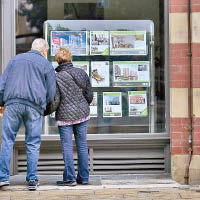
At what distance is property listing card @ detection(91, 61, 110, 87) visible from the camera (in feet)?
26.0

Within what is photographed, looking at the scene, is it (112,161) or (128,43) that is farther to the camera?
(128,43)

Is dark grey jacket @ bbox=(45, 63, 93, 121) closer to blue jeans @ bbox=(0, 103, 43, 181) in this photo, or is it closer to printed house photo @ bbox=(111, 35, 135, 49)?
blue jeans @ bbox=(0, 103, 43, 181)

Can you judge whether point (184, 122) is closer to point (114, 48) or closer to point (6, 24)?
point (114, 48)

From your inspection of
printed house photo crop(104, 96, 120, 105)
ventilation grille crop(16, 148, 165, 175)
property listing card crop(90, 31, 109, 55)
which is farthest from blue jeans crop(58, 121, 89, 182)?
property listing card crop(90, 31, 109, 55)

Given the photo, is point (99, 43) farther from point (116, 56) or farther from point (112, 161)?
point (112, 161)

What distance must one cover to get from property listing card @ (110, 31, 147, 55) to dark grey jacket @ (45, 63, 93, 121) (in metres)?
1.18

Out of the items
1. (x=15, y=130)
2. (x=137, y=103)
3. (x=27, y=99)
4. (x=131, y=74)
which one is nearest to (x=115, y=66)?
(x=131, y=74)

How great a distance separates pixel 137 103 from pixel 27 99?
1.94m

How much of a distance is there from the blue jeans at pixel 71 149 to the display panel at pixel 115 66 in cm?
94

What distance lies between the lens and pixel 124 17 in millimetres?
7914

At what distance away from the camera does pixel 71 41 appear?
25.9 feet

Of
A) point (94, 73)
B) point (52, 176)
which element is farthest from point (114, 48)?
point (52, 176)

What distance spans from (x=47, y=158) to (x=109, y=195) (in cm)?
154

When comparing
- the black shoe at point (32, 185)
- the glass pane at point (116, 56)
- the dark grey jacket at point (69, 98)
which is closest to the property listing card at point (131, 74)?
the glass pane at point (116, 56)
